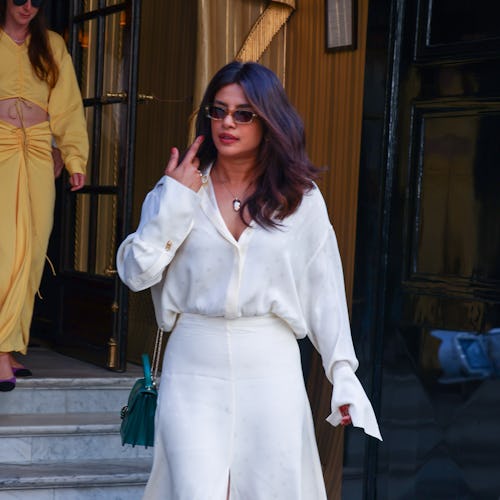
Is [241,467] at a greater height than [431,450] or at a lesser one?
greater

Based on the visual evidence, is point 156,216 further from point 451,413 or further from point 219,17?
point 219,17

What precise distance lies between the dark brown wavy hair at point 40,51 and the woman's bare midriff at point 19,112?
0.55 ft

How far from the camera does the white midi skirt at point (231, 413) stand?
11.0ft

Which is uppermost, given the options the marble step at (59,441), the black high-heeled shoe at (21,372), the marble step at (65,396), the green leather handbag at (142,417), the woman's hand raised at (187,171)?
the woman's hand raised at (187,171)

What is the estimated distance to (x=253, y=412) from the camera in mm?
3396

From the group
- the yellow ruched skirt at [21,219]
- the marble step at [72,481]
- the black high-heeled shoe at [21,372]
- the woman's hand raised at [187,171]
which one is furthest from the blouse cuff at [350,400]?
the black high-heeled shoe at [21,372]

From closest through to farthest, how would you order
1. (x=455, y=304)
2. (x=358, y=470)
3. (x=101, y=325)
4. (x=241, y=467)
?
(x=241, y=467)
(x=455, y=304)
(x=358, y=470)
(x=101, y=325)

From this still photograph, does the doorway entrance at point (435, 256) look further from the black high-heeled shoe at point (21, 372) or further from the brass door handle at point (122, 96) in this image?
the black high-heeled shoe at point (21, 372)

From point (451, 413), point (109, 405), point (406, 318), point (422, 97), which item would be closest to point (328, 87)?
point (422, 97)

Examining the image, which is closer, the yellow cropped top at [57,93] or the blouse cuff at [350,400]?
the blouse cuff at [350,400]

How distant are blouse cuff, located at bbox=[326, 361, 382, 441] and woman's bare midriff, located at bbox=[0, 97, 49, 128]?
9.91ft

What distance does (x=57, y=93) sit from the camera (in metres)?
6.21

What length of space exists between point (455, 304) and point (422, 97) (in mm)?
847

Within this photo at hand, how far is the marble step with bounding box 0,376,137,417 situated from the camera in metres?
6.05
